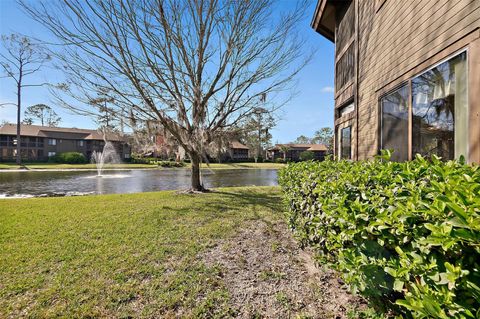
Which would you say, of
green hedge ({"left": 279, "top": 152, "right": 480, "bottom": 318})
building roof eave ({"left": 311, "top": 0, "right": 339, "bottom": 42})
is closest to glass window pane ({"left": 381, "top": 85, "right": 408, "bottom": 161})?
green hedge ({"left": 279, "top": 152, "right": 480, "bottom": 318})

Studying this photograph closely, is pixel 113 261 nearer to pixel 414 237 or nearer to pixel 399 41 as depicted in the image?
pixel 414 237

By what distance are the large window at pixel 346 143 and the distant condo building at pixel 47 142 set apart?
1561 inches

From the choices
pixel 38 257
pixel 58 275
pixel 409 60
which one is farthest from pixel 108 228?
pixel 409 60

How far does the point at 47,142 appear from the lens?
153 ft

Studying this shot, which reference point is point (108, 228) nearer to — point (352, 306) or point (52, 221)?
point (52, 221)

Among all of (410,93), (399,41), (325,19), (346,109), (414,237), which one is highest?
(325,19)

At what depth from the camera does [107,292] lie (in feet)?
8.52

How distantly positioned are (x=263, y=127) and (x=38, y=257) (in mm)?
8258

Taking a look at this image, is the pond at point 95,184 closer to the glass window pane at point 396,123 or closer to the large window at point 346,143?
the large window at point 346,143

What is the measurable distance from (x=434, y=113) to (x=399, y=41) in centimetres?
171

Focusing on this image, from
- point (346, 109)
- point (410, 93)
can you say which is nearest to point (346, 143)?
point (346, 109)

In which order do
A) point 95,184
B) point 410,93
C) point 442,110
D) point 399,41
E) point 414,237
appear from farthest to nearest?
point 95,184 → point 399,41 → point 410,93 → point 442,110 → point 414,237

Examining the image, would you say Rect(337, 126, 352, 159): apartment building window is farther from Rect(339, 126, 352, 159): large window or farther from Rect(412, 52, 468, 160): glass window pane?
Rect(412, 52, 468, 160): glass window pane

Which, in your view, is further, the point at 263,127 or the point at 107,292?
the point at 263,127
